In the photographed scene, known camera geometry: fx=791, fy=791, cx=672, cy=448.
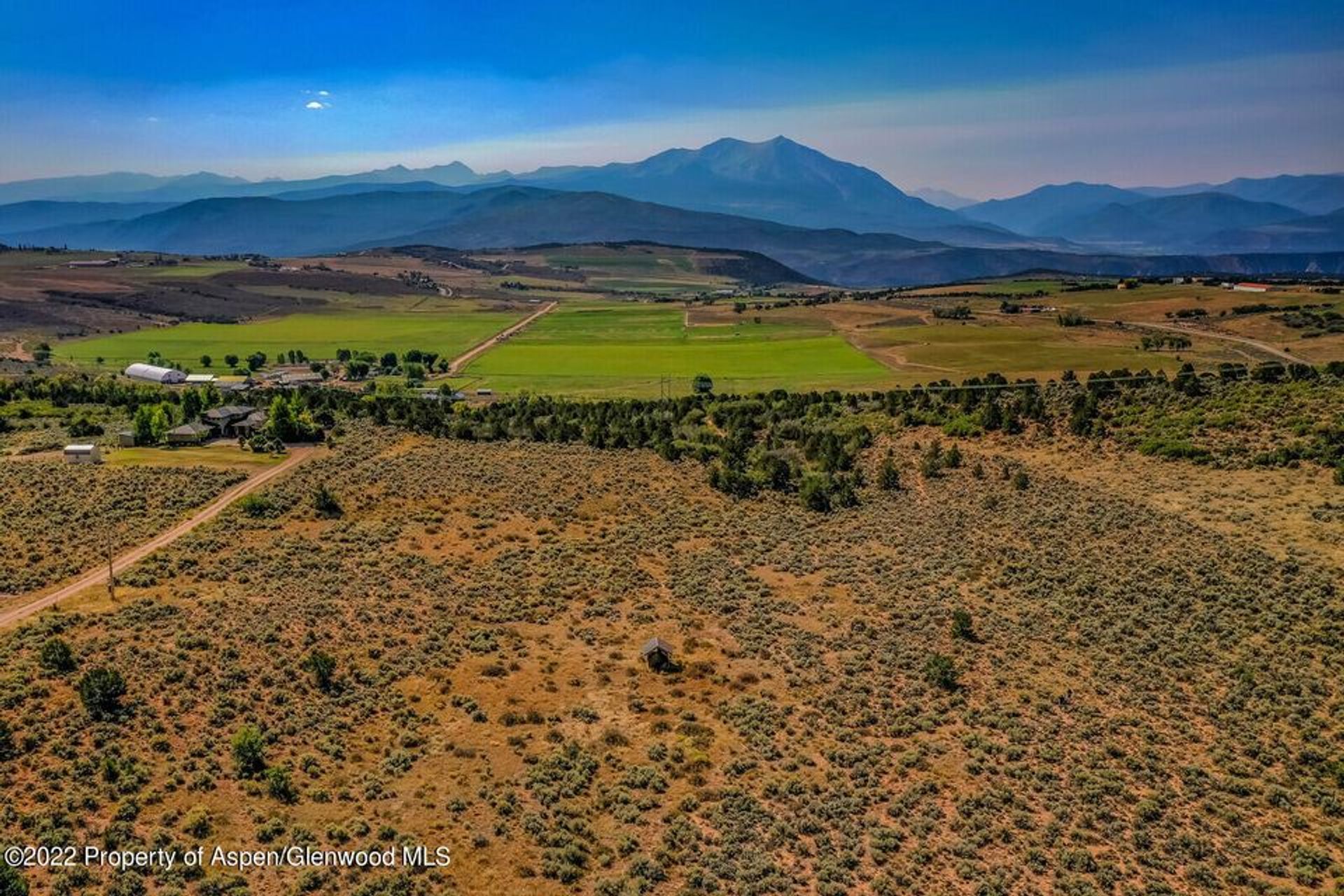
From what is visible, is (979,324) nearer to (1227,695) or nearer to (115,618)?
(1227,695)

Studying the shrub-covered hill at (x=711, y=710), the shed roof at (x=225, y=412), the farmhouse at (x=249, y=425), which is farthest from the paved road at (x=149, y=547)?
the shed roof at (x=225, y=412)

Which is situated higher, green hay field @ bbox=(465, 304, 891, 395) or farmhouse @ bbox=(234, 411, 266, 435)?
green hay field @ bbox=(465, 304, 891, 395)

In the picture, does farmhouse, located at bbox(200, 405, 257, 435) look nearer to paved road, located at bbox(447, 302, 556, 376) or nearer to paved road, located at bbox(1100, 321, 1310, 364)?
paved road, located at bbox(447, 302, 556, 376)

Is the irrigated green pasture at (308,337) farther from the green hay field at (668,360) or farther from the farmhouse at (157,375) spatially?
the green hay field at (668,360)

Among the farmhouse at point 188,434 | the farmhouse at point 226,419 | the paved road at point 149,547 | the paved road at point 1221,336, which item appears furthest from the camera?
the paved road at point 1221,336

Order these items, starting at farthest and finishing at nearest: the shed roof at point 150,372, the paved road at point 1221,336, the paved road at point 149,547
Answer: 1. the shed roof at point 150,372
2. the paved road at point 1221,336
3. the paved road at point 149,547

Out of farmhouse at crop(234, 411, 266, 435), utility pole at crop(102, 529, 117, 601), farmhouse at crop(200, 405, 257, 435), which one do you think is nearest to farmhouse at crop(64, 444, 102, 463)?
farmhouse at crop(200, 405, 257, 435)
